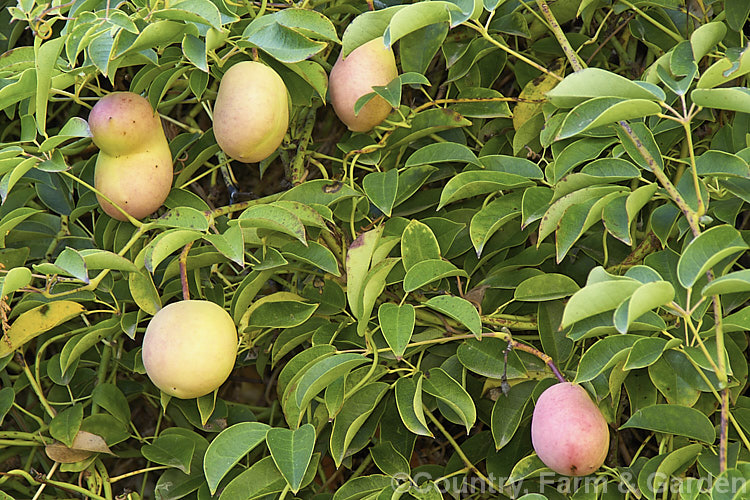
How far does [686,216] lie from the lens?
77 cm

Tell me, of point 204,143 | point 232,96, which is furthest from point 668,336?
point 204,143

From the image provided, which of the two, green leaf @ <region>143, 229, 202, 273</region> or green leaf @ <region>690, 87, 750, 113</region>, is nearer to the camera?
green leaf @ <region>690, 87, 750, 113</region>

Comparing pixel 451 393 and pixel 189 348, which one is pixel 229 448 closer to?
pixel 189 348

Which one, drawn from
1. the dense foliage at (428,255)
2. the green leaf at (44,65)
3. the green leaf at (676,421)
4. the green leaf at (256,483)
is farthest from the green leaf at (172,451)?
the green leaf at (676,421)

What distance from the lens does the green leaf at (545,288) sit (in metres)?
0.89

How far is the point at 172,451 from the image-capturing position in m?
1.04

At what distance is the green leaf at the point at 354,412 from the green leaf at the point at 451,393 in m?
0.06

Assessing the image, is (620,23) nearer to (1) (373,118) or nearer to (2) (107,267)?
(1) (373,118)

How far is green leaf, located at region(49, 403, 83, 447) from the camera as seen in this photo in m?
1.01

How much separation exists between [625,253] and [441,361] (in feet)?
0.95

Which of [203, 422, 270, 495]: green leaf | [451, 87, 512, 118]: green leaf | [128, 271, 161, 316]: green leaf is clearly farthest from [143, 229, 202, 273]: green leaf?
[451, 87, 512, 118]: green leaf

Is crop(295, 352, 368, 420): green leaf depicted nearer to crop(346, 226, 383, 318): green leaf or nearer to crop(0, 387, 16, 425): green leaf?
crop(346, 226, 383, 318): green leaf

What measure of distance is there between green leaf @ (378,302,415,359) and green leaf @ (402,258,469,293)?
0.03m

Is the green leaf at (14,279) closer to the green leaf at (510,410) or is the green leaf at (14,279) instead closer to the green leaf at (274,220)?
the green leaf at (274,220)
